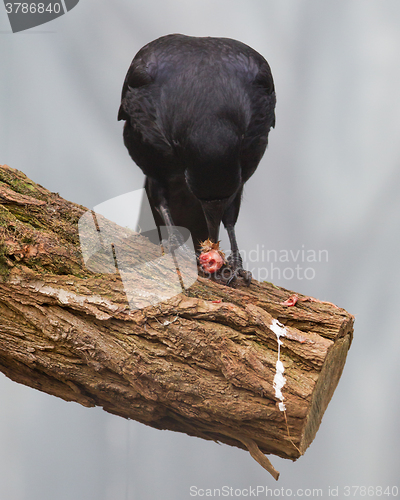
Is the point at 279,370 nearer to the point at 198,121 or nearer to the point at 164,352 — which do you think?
the point at 164,352

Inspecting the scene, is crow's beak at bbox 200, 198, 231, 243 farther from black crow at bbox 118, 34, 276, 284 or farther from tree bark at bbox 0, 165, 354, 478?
tree bark at bbox 0, 165, 354, 478

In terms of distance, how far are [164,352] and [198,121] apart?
1.14 meters

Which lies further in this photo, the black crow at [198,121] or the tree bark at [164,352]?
the black crow at [198,121]

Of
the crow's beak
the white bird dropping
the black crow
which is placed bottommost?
the white bird dropping

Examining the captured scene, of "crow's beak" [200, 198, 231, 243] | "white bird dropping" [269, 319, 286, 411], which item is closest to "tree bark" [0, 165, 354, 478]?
"white bird dropping" [269, 319, 286, 411]

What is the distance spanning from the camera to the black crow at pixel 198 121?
87.6 inches

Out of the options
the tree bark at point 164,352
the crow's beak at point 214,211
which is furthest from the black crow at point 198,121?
the tree bark at point 164,352

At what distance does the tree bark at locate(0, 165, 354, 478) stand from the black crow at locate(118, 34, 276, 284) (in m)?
0.70

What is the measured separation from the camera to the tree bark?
170 centimetres

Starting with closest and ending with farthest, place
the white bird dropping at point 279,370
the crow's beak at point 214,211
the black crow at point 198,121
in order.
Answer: the white bird dropping at point 279,370
the black crow at point 198,121
the crow's beak at point 214,211

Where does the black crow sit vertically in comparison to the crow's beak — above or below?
above

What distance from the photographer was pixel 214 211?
249cm

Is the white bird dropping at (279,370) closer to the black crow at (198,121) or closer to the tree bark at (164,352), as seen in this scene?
the tree bark at (164,352)

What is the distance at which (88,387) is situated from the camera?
1921 millimetres
